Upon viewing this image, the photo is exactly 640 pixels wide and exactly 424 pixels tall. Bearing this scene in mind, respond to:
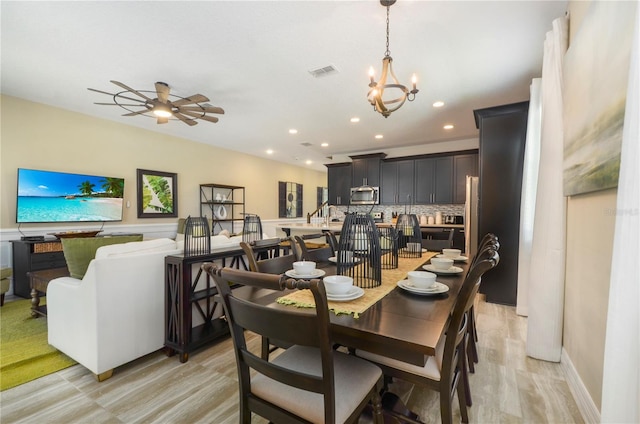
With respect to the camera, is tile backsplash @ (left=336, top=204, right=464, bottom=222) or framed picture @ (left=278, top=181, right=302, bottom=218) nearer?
tile backsplash @ (left=336, top=204, right=464, bottom=222)

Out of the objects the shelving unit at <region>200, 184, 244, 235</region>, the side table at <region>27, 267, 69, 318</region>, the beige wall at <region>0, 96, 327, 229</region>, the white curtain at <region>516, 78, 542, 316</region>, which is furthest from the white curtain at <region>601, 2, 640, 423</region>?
the shelving unit at <region>200, 184, 244, 235</region>

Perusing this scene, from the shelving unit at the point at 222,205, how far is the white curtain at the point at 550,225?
5619 mm

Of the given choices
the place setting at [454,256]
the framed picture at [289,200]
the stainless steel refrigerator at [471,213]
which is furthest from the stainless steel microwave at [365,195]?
the place setting at [454,256]

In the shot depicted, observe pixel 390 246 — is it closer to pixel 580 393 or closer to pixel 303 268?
pixel 303 268

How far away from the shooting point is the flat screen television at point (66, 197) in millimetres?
3789

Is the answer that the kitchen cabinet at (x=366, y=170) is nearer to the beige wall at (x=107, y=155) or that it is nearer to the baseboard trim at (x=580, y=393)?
the beige wall at (x=107, y=155)

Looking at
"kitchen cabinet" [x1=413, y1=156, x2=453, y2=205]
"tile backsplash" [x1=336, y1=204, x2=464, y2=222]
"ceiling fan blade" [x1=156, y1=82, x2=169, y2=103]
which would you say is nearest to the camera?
"ceiling fan blade" [x1=156, y1=82, x2=169, y2=103]

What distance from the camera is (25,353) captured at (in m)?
2.19

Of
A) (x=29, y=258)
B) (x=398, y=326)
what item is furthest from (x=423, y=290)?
(x=29, y=258)

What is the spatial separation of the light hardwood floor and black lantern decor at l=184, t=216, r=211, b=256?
0.87m

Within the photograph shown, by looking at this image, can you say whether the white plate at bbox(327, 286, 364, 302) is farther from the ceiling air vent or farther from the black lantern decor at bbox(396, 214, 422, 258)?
the ceiling air vent

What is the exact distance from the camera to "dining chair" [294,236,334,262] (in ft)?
6.72

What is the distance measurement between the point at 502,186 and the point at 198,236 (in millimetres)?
3590

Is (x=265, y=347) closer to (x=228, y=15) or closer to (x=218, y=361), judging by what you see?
(x=218, y=361)
